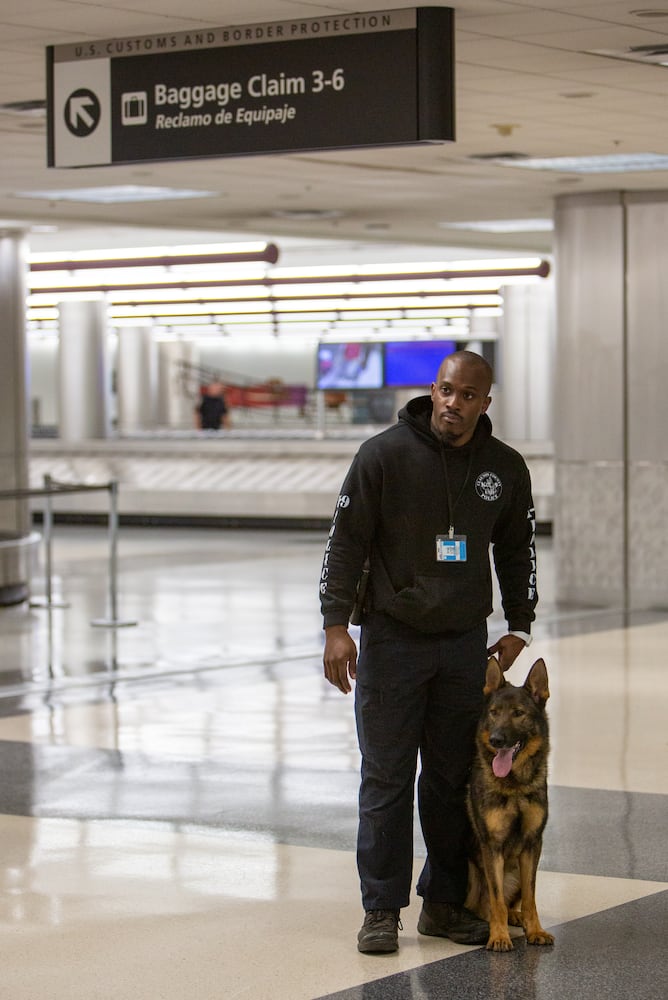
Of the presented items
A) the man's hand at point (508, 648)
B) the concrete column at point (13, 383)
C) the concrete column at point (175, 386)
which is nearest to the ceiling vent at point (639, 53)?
the man's hand at point (508, 648)

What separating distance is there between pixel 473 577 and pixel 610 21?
367 centimetres

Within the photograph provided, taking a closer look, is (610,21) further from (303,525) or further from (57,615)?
(303,525)

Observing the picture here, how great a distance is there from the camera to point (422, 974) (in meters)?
5.09

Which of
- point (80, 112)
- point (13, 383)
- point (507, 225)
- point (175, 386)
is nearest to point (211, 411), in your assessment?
point (175, 386)

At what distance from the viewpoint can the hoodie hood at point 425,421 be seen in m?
5.36

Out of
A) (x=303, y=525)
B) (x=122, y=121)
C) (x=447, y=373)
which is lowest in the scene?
(x=303, y=525)

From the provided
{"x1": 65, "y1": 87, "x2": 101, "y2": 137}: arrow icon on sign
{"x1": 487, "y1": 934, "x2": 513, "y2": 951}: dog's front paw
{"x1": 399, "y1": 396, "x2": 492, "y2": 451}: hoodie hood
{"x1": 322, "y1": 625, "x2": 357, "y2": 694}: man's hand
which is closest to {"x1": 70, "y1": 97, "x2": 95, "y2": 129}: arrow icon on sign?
{"x1": 65, "y1": 87, "x2": 101, "y2": 137}: arrow icon on sign

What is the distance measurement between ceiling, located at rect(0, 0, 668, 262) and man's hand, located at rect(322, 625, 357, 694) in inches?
139

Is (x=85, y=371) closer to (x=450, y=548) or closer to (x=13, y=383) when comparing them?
(x=13, y=383)

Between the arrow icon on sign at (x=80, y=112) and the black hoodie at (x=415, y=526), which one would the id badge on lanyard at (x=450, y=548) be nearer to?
the black hoodie at (x=415, y=526)

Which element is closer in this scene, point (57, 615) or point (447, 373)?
point (447, 373)

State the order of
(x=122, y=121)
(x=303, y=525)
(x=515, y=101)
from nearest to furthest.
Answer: (x=122, y=121) < (x=515, y=101) < (x=303, y=525)

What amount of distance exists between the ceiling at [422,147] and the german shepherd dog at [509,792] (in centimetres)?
363

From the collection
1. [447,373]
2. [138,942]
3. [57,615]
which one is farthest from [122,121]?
[57,615]
